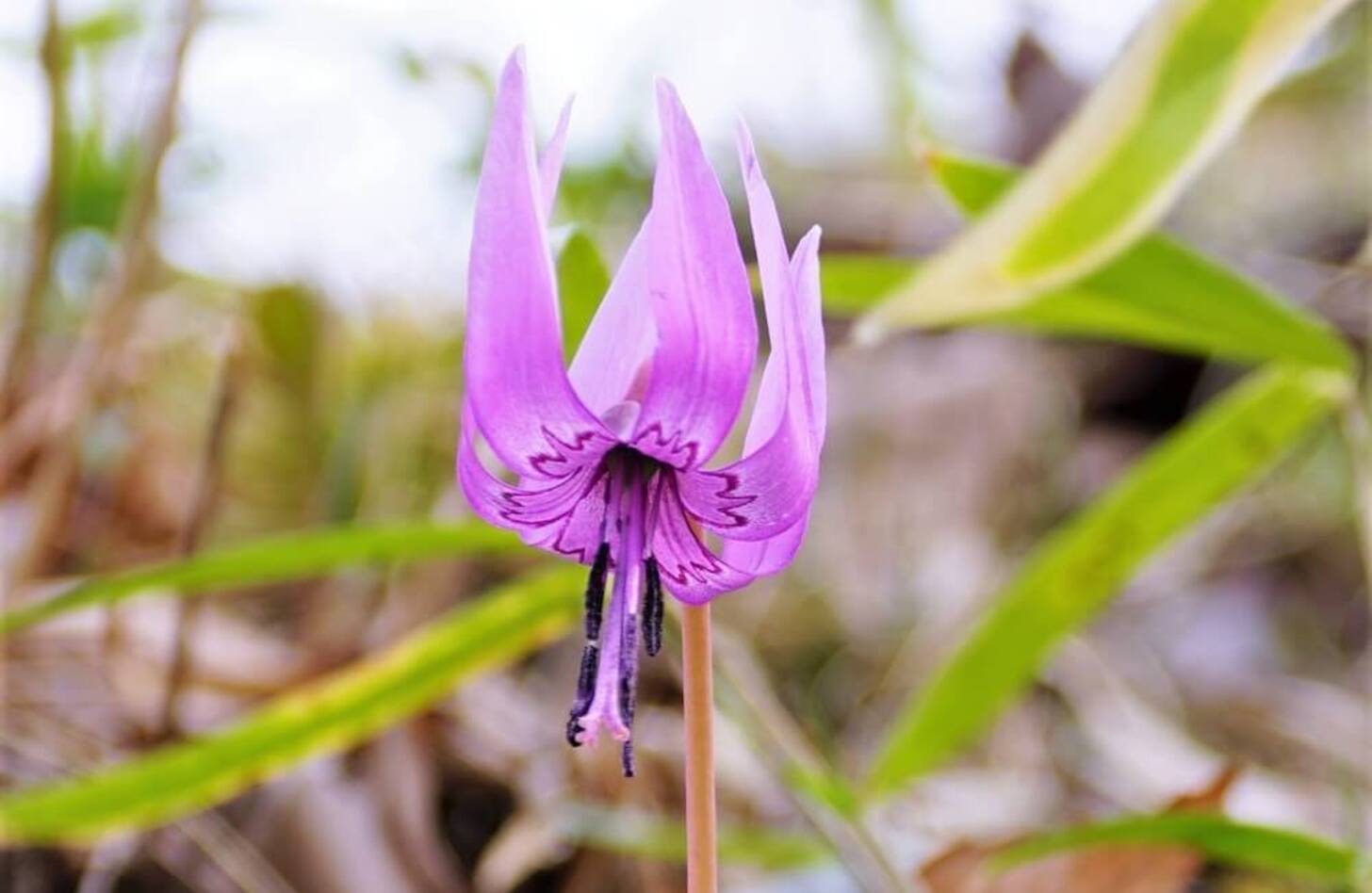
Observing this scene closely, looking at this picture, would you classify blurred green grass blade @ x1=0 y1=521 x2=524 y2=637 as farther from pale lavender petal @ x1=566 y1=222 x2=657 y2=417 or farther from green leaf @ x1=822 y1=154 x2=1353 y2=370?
pale lavender petal @ x1=566 y1=222 x2=657 y2=417

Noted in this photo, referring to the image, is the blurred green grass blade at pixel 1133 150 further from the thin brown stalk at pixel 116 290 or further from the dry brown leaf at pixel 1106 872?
the thin brown stalk at pixel 116 290

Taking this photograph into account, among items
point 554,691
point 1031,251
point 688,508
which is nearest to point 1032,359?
point 554,691

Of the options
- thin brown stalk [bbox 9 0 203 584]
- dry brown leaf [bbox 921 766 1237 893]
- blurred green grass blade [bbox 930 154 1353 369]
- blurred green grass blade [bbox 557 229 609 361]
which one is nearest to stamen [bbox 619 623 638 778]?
blurred green grass blade [bbox 557 229 609 361]

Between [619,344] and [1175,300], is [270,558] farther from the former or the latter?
[1175,300]

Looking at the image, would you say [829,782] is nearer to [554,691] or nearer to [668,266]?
[668,266]

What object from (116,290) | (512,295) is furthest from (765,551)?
(116,290)

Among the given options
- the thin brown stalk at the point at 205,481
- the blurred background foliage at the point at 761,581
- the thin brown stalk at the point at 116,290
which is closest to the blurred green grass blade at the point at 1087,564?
the blurred background foliage at the point at 761,581
